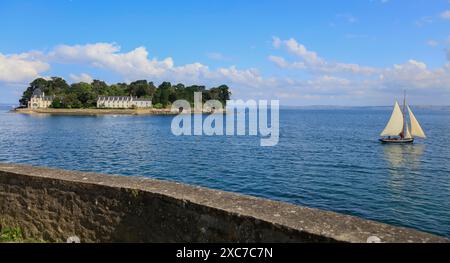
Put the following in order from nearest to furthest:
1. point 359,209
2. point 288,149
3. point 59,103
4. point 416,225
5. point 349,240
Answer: point 349,240 < point 416,225 < point 359,209 < point 288,149 < point 59,103

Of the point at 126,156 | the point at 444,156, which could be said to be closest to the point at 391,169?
the point at 444,156

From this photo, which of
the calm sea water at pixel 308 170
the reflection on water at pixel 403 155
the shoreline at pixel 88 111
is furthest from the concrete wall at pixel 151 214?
the shoreline at pixel 88 111

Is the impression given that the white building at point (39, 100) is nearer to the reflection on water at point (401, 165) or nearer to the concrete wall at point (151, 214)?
the reflection on water at point (401, 165)

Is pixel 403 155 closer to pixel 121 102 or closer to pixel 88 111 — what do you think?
pixel 88 111

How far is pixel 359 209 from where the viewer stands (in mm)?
21141

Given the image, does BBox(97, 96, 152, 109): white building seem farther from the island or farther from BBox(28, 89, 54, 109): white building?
BBox(28, 89, 54, 109): white building

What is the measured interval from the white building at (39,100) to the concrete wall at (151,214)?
638 ft

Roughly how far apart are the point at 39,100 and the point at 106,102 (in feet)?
114

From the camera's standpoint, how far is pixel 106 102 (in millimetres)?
179875

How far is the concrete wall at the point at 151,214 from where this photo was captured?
494 cm

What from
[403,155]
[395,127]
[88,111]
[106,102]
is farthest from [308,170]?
[106,102]
